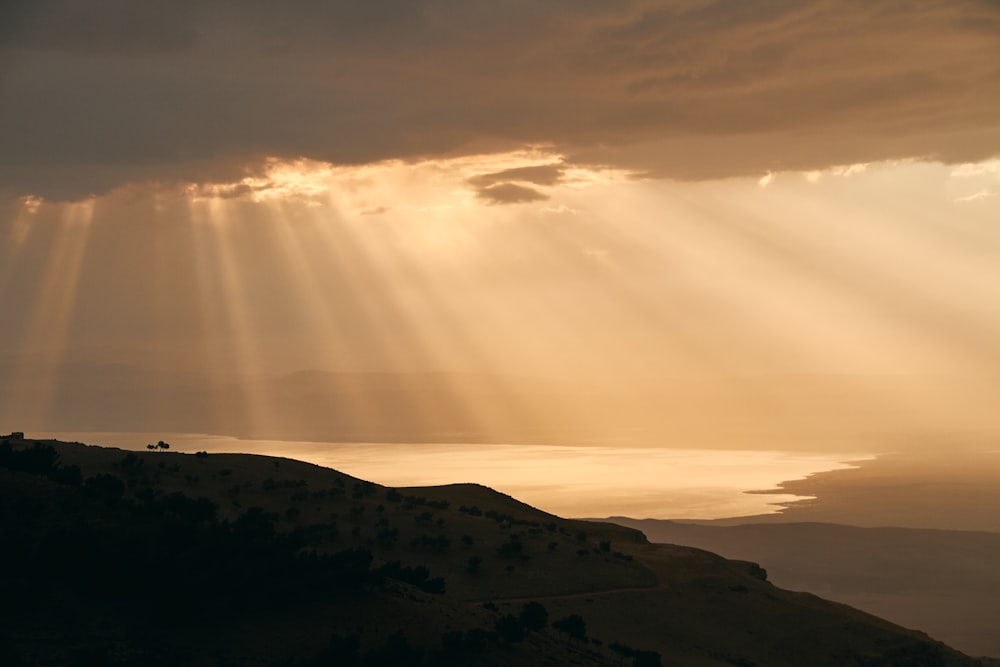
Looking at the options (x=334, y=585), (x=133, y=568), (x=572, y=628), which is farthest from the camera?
(x=572, y=628)

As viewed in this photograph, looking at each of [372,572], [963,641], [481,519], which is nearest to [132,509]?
[372,572]

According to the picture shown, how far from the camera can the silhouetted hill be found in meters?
129

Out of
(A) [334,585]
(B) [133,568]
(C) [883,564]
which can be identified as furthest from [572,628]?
(C) [883,564]

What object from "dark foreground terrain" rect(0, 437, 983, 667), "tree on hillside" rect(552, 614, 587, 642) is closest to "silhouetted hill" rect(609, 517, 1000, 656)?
"dark foreground terrain" rect(0, 437, 983, 667)

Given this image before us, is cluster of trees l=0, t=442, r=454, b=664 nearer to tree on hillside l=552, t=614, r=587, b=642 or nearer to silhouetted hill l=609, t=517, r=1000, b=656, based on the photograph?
tree on hillside l=552, t=614, r=587, b=642

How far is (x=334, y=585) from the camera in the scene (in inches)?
1655

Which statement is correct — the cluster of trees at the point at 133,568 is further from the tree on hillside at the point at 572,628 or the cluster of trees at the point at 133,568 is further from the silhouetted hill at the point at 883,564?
the silhouetted hill at the point at 883,564

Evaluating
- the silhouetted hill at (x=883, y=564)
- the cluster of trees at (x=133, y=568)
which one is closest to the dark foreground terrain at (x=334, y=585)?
the cluster of trees at (x=133, y=568)

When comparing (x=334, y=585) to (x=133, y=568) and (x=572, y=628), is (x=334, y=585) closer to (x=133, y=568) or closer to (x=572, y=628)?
(x=133, y=568)

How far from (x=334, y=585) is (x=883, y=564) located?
13312 centimetres

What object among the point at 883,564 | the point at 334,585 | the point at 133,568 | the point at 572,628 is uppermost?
the point at 883,564

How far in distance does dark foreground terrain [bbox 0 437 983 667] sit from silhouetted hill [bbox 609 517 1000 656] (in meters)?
58.6

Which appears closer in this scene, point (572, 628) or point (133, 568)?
point (133, 568)

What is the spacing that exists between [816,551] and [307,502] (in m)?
114
